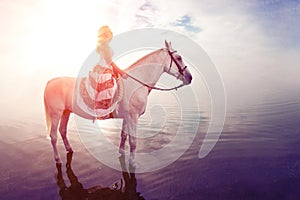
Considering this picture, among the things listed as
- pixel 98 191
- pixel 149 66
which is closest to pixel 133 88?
pixel 149 66

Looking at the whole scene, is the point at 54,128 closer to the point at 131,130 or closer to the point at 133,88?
the point at 131,130

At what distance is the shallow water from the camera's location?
4.93 meters

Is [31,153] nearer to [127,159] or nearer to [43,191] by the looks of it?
[43,191]

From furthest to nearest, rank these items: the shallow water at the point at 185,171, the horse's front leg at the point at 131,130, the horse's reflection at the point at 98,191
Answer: the horse's front leg at the point at 131,130 < the shallow water at the point at 185,171 < the horse's reflection at the point at 98,191

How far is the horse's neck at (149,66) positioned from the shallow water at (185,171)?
8.26ft

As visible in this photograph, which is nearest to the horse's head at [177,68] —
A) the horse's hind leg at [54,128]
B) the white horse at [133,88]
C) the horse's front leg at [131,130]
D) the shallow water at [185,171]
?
the white horse at [133,88]

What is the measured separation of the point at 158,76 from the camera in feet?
22.1

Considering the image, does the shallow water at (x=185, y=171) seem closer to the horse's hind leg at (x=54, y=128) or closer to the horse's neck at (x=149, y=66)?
the horse's hind leg at (x=54, y=128)

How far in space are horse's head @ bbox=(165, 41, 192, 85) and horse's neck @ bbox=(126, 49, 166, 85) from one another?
8.1 inches

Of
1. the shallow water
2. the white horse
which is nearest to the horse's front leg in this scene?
the white horse

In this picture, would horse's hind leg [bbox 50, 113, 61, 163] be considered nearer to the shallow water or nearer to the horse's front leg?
the shallow water

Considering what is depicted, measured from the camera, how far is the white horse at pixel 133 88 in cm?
643

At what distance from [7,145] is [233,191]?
26.0ft

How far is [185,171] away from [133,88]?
268 centimetres
